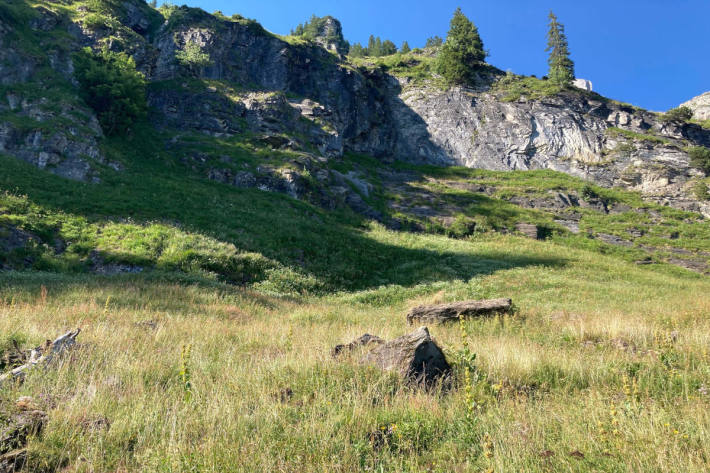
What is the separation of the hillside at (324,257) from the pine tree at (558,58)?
815 centimetres

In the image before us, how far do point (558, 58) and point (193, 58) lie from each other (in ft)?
256

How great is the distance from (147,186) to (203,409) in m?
29.6

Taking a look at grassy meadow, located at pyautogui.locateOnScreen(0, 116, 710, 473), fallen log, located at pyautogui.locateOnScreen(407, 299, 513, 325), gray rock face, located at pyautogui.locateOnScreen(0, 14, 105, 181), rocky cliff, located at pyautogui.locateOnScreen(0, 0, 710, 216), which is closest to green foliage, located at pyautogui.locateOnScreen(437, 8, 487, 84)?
rocky cliff, located at pyautogui.locateOnScreen(0, 0, 710, 216)

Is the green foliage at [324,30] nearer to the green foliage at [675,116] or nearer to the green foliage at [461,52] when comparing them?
the green foliage at [461,52]

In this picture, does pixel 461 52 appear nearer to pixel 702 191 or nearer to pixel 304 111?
pixel 304 111

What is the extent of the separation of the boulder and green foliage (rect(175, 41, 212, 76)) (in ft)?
183

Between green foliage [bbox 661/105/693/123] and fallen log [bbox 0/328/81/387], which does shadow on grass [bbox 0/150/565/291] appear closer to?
fallen log [bbox 0/328/81/387]

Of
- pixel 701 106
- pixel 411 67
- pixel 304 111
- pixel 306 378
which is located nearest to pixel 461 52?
pixel 411 67

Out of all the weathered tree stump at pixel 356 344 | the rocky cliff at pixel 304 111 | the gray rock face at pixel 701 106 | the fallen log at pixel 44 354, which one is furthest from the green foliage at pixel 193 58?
the gray rock face at pixel 701 106

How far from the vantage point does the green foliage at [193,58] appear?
158 ft

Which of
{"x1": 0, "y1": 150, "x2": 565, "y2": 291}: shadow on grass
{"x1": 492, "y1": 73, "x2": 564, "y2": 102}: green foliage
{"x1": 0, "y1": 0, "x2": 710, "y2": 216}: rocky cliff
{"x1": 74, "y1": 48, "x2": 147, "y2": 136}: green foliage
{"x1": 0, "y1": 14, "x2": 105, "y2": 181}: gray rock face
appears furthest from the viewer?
{"x1": 492, "y1": 73, "x2": 564, "y2": 102}: green foliage

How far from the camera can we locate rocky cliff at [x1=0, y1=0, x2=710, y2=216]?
3125cm

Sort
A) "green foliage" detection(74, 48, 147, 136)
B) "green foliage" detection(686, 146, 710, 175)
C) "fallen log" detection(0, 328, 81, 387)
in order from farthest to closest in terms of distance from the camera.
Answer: "green foliage" detection(686, 146, 710, 175)
"green foliage" detection(74, 48, 147, 136)
"fallen log" detection(0, 328, 81, 387)

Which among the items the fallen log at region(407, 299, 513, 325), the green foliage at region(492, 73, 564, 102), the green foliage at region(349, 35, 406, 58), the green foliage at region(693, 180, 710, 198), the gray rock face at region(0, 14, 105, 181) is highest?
the green foliage at region(349, 35, 406, 58)
